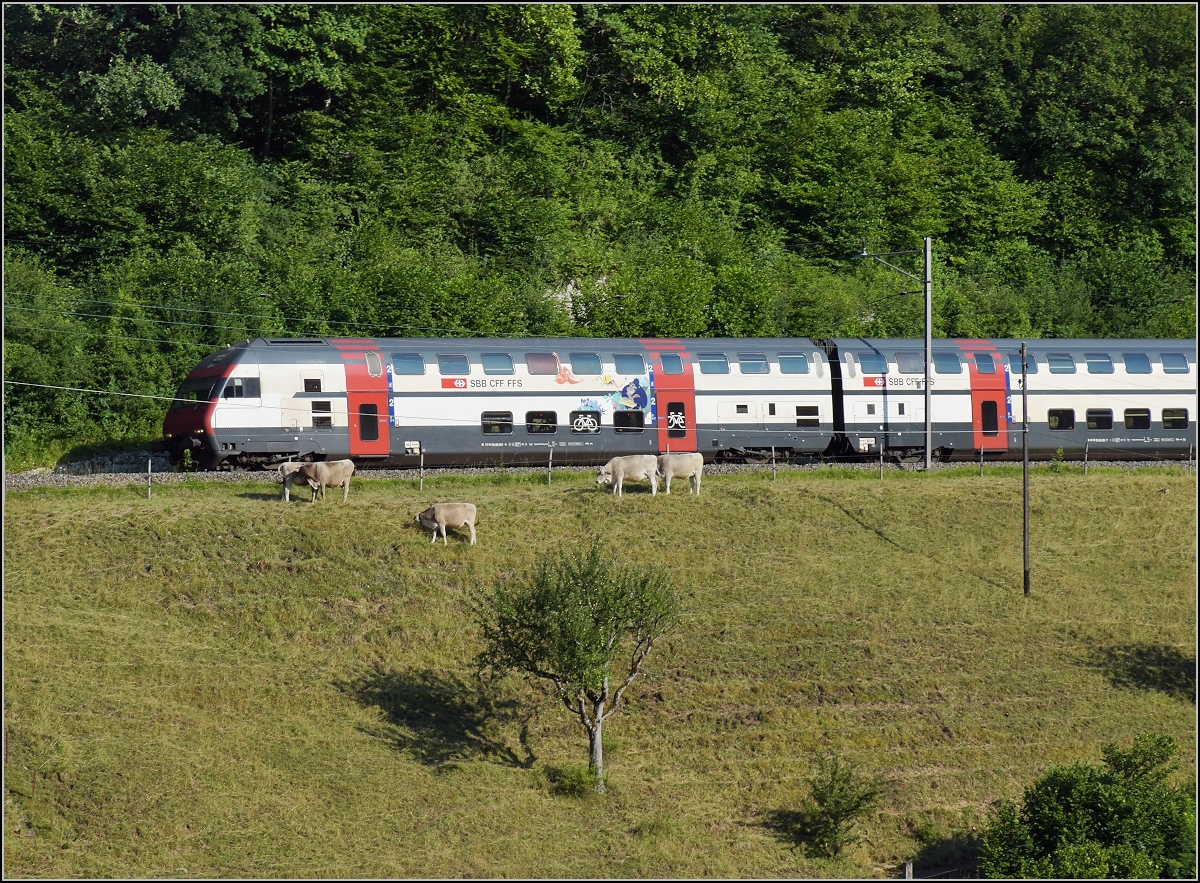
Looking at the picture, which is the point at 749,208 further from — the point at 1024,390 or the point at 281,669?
the point at 281,669

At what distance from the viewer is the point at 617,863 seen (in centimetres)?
2761

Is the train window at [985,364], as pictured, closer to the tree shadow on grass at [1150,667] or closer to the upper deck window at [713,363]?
the upper deck window at [713,363]

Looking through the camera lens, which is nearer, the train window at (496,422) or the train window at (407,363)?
the train window at (407,363)

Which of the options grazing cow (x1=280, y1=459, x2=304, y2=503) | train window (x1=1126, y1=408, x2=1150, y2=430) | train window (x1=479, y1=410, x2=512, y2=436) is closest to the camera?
grazing cow (x1=280, y1=459, x2=304, y2=503)

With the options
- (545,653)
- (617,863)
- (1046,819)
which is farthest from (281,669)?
(1046,819)

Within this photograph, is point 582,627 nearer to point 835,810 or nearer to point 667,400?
point 835,810

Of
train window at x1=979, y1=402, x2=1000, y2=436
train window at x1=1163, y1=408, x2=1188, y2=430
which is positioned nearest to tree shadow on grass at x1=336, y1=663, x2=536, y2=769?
train window at x1=979, y1=402, x2=1000, y2=436

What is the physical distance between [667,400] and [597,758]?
17.9m

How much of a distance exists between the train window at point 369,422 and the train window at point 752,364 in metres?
12.4

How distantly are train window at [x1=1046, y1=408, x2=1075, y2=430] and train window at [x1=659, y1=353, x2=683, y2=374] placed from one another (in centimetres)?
1394

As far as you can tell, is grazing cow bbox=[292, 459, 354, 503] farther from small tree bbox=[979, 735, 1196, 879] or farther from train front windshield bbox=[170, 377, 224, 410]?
small tree bbox=[979, 735, 1196, 879]

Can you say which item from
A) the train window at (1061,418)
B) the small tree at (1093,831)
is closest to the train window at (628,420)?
the train window at (1061,418)

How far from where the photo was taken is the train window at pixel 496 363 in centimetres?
4472

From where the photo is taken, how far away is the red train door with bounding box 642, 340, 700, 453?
151 feet
